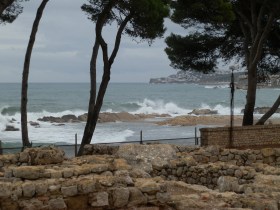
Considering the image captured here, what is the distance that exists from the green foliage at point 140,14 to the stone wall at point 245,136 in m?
3.66

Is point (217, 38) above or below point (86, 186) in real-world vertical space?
above

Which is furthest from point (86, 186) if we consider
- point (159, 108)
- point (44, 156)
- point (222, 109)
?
point (222, 109)

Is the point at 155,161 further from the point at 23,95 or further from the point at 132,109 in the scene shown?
the point at 132,109

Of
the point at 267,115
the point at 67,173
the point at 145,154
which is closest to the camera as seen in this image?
the point at 67,173

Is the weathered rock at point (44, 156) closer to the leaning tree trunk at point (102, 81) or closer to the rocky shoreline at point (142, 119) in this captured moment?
the leaning tree trunk at point (102, 81)

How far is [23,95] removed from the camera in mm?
15578

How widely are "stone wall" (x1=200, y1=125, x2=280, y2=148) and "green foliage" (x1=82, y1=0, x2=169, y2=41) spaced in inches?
144

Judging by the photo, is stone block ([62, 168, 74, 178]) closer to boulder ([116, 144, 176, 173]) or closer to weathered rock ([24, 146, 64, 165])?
weathered rock ([24, 146, 64, 165])

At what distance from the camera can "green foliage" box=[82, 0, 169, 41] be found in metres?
16.0

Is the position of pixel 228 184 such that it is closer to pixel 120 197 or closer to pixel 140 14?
pixel 120 197

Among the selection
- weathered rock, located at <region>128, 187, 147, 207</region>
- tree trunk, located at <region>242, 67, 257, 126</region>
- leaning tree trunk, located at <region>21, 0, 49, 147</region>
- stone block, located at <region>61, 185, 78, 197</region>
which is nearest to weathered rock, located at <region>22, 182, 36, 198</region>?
stone block, located at <region>61, 185, 78, 197</region>

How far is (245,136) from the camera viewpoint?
17.8 meters

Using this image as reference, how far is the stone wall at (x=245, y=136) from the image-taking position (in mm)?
17188

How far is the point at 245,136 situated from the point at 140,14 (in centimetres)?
543
